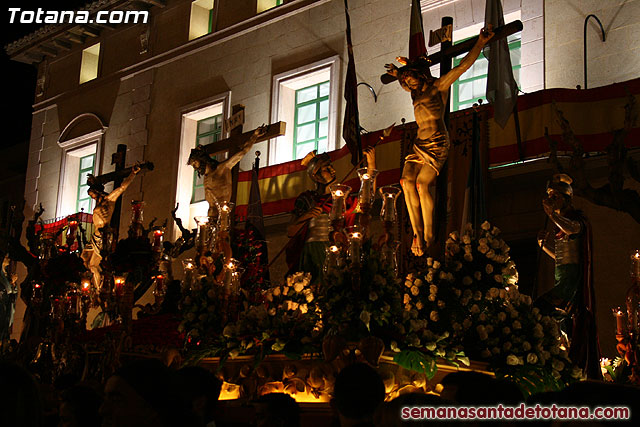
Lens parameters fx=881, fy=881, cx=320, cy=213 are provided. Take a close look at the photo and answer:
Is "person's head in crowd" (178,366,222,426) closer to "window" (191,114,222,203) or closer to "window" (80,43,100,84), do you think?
"window" (191,114,222,203)

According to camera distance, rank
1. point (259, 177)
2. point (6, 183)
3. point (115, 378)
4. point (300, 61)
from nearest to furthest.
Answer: point (115, 378) < point (259, 177) < point (300, 61) < point (6, 183)

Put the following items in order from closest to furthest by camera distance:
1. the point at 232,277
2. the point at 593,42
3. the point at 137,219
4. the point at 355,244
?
1. the point at 355,244
2. the point at 232,277
3. the point at 137,219
4. the point at 593,42

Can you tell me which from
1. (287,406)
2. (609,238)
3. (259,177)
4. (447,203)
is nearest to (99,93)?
(259,177)

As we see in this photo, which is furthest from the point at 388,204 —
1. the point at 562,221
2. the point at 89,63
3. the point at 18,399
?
the point at 89,63

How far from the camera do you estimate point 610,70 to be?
11.1 m

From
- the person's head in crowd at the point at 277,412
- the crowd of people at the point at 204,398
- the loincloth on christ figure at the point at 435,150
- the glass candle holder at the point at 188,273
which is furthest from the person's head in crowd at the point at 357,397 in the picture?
the loincloth on christ figure at the point at 435,150

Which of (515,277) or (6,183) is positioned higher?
(6,183)

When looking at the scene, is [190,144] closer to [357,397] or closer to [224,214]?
[224,214]

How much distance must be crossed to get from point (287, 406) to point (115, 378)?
1.04m

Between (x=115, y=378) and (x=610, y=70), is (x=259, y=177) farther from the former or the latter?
(x=115, y=378)

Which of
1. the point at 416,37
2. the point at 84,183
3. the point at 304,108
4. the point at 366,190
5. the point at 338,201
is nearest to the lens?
the point at 366,190

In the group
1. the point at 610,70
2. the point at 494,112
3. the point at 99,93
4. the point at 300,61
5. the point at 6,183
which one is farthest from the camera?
the point at 6,183

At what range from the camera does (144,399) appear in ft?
10.5

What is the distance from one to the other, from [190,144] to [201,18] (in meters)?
2.79
